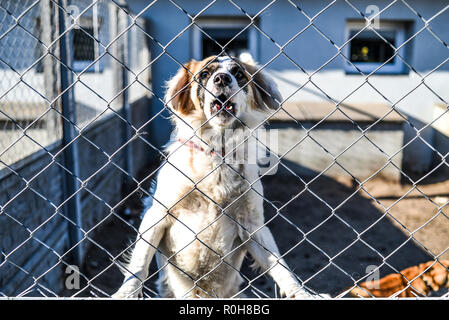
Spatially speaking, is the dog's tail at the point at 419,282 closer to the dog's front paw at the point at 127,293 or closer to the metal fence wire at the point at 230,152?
the metal fence wire at the point at 230,152

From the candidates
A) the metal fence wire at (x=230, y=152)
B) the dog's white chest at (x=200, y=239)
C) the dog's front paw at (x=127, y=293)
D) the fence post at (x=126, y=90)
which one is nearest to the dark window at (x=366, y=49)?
the metal fence wire at (x=230, y=152)

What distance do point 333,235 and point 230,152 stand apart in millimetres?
3052

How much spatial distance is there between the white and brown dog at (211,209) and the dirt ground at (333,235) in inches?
26.3

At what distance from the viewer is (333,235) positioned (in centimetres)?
488

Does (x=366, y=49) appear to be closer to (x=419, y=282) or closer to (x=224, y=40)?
(x=224, y=40)

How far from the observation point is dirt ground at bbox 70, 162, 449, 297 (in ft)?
12.0

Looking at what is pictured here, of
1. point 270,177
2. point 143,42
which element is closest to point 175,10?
point 143,42

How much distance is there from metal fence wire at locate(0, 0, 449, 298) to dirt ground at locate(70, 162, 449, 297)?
0.07ft

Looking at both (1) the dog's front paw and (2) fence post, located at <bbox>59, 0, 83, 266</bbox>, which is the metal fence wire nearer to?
(2) fence post, located at <bbox>59, 0, 83, 266</bbox>

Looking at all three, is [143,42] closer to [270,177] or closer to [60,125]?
[270,177]

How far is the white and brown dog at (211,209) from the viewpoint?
7.41ft

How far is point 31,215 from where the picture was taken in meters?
2.74

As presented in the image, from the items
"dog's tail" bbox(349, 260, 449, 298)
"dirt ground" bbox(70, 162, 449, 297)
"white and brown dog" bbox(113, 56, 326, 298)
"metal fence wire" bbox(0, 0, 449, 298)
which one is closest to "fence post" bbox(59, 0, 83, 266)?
"metal fence wire" bbox(0, 0, 449, 298)
